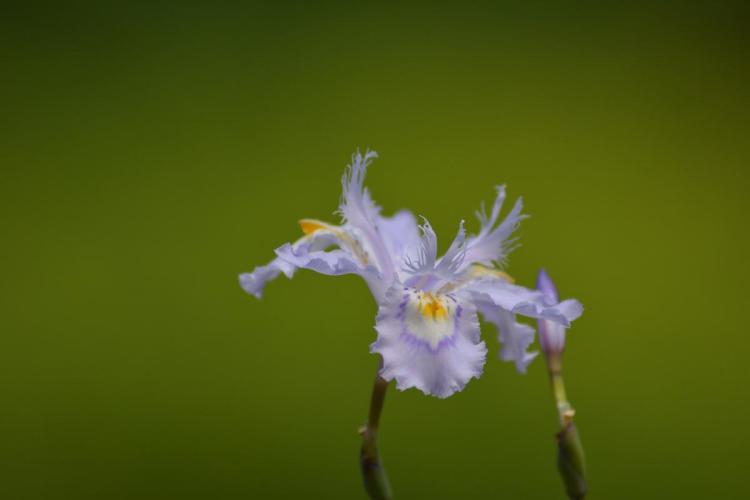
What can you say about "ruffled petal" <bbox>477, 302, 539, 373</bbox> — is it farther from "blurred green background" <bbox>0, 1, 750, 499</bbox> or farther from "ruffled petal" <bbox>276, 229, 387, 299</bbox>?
"blurred green background" <bbox>0, 1, 750, 499</bbox>

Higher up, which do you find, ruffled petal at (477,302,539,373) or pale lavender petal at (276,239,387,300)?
pale lavender petal at (276,239,387,300)

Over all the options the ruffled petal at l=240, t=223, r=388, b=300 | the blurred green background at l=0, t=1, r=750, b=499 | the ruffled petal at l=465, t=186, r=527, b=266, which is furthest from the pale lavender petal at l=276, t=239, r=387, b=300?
the blurred green background at l=0, t=1, r=750, b=499

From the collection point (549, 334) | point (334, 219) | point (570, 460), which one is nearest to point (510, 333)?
point (549, 334)

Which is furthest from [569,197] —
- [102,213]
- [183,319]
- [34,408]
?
[34,408]

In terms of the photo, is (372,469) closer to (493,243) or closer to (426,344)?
(426,344)

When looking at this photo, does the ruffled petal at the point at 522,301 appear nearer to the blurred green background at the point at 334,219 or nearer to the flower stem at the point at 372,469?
the flower stem at the point at 372,469

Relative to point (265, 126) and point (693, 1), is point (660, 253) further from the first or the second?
point (265, 126)
